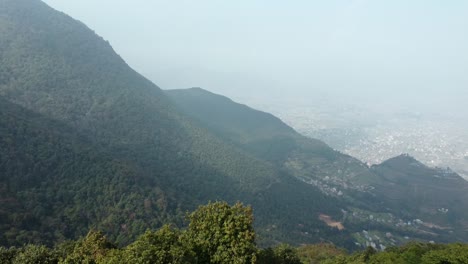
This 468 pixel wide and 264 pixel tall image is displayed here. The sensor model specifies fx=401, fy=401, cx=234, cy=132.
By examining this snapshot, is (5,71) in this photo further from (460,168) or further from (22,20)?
(460,168)

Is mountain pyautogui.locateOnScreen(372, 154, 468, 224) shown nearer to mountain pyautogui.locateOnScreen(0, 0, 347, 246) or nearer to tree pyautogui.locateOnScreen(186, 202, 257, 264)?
mountain pyautogui.locateOnScreen(0, 0, 347, 246)

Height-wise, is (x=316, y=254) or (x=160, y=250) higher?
(x=160, y=250)

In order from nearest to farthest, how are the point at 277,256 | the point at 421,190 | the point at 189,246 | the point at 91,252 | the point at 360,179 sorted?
the point at 189,246
the point at 91,252
the point at 277,256
the point at 421,190
the point at 360,179

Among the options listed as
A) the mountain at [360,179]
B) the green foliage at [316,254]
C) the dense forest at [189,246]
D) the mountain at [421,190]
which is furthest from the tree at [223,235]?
the mountain at [421,190]

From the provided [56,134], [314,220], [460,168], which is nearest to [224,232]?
[56,134]

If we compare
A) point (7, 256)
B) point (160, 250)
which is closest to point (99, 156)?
point (7, 256)

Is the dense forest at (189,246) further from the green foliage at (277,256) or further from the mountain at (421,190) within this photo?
the mountain at (421,190)

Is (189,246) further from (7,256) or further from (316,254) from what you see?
(316,254)

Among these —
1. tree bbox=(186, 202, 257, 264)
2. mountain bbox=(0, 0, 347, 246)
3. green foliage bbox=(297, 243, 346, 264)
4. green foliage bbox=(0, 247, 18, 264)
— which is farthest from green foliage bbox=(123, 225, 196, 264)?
green foliage bbox=(297, 243, 346, 264)
